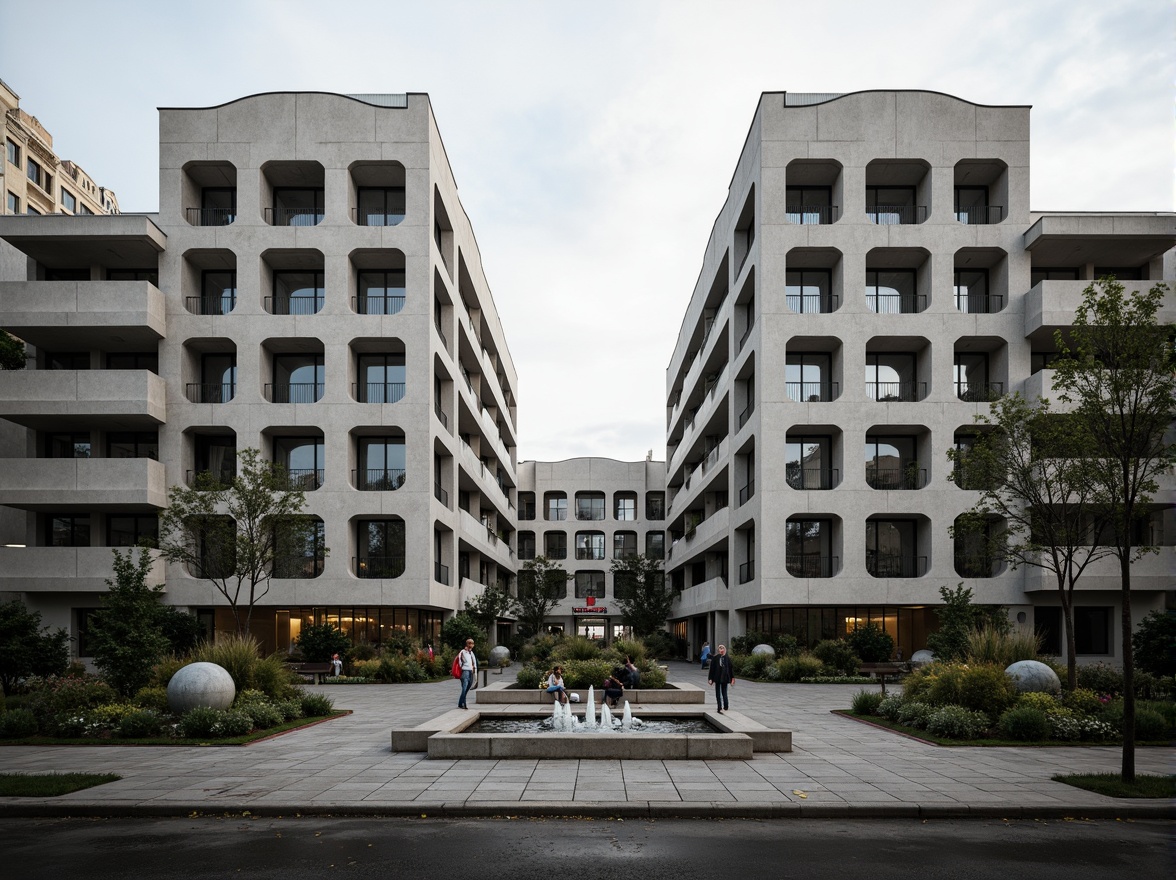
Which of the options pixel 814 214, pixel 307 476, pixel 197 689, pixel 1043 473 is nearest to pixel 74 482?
pixel 307 476

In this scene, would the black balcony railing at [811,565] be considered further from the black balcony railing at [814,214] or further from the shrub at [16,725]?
the shrub at [16,725]

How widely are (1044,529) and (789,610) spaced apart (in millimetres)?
17453

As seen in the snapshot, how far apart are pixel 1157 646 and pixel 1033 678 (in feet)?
47.5

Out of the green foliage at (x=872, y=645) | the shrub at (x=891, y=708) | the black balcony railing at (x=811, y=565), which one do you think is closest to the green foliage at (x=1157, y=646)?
the green foliage at (x=872, y=645)

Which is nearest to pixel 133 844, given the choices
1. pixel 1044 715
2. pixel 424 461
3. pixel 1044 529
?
pixel 1044 715

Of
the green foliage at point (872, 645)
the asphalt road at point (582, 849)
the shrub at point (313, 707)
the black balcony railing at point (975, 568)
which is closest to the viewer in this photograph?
the asphalt road at point (582, 849)

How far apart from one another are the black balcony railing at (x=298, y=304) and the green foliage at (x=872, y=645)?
27.7 m

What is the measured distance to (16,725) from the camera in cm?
1766

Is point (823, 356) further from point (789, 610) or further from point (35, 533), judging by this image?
point (35, 533)

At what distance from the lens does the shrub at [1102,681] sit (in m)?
24.3

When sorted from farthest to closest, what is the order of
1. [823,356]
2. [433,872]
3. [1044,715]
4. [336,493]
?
1. [823,356]
2. [336,493]
3. [1044,715]
4. [433,872]

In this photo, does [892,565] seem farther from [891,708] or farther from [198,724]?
[198,724]

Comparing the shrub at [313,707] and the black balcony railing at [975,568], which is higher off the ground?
the black balcony railing at [975,568]

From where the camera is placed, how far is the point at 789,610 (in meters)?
39.1
